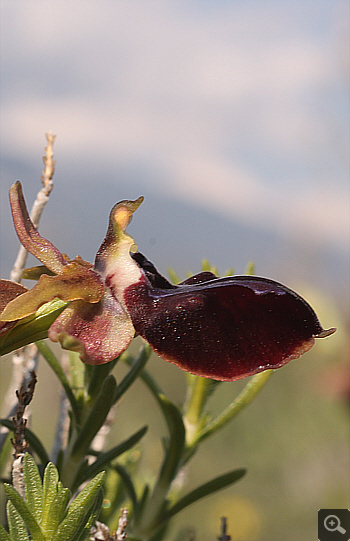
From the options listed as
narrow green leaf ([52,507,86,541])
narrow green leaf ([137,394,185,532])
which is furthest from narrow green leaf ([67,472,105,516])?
narrow green leaf ([137,394,185,532])

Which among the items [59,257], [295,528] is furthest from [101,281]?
[295,528]

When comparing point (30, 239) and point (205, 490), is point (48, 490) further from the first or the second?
point (205, 490)

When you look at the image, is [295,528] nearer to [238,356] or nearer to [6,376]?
[6,376]

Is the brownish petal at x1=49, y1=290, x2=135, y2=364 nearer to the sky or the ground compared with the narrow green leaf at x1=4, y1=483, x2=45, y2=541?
nearer to the sky

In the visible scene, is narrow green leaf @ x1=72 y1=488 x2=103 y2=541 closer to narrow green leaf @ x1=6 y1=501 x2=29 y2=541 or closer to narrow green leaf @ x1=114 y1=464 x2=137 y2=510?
narrow green leaf @ x1=6 y1=501 x2=29 y2=541

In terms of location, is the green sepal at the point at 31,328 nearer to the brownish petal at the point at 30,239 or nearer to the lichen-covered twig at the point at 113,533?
the brownish petal at the point at 30,239

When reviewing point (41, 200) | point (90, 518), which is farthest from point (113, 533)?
point (41, 200)
